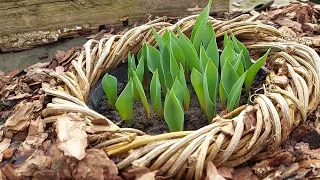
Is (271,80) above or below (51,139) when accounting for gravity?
above

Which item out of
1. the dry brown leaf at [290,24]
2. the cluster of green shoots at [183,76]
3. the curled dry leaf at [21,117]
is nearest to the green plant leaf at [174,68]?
the cluster of green shoots at [183,76]

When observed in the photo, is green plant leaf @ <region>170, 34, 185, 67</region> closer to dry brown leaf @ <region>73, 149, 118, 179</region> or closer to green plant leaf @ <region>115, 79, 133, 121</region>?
green plant leaf @ <region>115, 79, 133, 121</region>

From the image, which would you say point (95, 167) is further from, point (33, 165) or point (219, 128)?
point (219, 128)

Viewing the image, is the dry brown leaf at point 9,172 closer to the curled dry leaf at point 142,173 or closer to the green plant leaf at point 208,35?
the curled dry leaf at point 142,173

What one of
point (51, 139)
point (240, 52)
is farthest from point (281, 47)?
point (51, 139)

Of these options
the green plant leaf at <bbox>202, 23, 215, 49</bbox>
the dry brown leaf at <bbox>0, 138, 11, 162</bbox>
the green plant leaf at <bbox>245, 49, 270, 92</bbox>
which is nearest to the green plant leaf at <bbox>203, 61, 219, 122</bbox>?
the green plant leaf at <bbox>245, 49, 270, 92</bbox>

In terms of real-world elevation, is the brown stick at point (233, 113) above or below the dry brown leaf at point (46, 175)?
above

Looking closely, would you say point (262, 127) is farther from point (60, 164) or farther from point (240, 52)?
point (60, 164)
